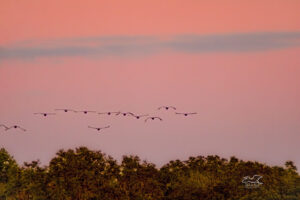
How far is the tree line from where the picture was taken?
121375mm

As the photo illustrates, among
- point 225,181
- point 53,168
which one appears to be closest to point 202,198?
point 225,181

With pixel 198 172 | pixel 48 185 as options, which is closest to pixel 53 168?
pixel 48 185

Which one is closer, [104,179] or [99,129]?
[99,129]

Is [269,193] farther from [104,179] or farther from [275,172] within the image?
[104,179]

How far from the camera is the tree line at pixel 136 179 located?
12138 cm

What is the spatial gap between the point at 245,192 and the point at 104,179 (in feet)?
37.5

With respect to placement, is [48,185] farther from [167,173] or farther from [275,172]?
[275,172]

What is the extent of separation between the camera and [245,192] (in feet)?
400

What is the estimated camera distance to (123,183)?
12362 cm

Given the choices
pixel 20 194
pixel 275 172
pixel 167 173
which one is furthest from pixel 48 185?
pixel 275 172

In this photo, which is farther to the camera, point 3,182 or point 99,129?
point 3,182

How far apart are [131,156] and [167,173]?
328 centimetres

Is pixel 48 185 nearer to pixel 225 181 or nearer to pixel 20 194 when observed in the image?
pixel 20 194

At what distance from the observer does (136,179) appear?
407 ft
